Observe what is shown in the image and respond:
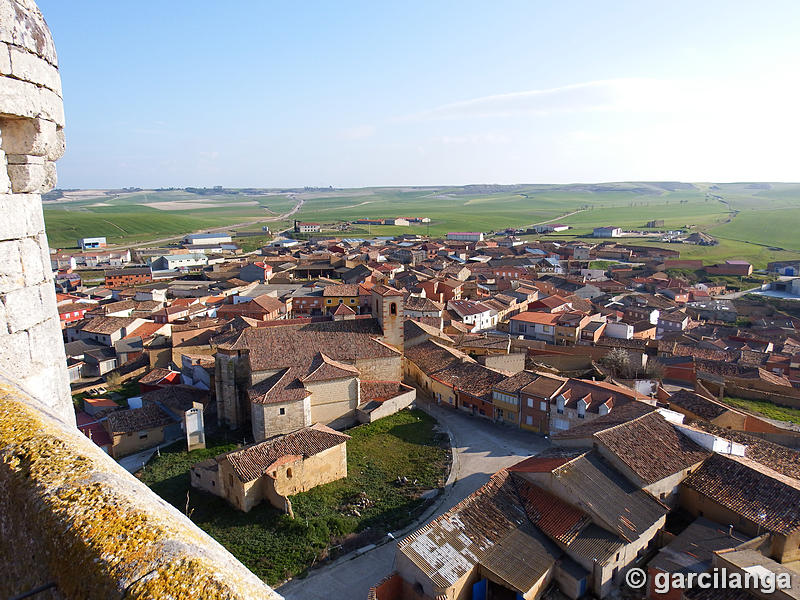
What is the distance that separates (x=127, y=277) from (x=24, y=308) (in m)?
81.2

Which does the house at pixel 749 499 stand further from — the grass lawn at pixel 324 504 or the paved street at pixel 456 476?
the grass lawn at pixel 324 504

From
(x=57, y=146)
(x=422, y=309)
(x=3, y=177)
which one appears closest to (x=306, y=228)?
(x=422, y=309)

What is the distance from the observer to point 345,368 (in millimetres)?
28828

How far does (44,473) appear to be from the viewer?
311 cm

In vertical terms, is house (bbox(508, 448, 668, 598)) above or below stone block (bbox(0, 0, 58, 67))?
below

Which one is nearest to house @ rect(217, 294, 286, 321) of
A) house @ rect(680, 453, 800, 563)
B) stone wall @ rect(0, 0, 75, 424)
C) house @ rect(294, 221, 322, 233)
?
house @ rect(680, 453, 800, 563)

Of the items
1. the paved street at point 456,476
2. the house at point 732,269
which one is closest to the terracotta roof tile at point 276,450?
the paved street at point 456,476

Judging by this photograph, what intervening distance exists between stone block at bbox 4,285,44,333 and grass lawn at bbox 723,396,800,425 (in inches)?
1499

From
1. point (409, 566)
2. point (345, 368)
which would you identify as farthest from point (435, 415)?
point (409, 566)

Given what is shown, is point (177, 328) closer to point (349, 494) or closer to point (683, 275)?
point (349, 494)

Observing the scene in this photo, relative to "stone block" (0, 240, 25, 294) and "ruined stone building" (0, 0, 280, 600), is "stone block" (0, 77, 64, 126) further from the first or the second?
"stone block" (0, 240, 25, 294)

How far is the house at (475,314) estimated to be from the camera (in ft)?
160

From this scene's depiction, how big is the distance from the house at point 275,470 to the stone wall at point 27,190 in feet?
56.7

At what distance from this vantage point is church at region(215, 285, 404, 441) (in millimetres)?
26266
